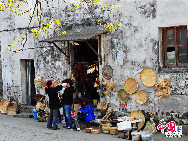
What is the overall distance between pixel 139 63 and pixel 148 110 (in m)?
1.53

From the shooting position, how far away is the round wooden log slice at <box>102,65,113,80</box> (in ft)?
36.8

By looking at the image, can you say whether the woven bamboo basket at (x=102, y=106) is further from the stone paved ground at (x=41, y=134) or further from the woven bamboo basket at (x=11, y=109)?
the woven bamboo basket at (x=11, y=109)

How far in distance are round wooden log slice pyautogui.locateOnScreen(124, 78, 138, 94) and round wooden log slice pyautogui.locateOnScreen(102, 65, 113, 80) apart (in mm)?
678

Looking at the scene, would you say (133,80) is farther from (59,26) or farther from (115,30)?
(59,26)

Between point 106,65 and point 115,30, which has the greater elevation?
point 115,30

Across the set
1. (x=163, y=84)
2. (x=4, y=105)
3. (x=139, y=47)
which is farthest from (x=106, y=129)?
(x=4, y=105)

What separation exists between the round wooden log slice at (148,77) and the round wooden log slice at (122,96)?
0.82 metres

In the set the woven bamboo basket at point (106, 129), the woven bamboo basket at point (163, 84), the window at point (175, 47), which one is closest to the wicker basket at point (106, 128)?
the woven bamboo basket at point (106, 129)

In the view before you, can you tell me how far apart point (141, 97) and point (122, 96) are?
0.75 m

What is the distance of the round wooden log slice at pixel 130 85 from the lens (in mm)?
10625

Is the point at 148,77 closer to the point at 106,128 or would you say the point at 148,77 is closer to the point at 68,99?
the point at 106,128

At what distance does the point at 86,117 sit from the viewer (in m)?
11.2

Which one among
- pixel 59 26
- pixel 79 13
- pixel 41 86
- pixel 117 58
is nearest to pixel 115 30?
pixel 117 58

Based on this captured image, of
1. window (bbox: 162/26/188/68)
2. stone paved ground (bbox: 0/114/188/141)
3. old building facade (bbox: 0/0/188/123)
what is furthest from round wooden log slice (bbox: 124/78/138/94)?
stone paved ground (bbox: 0/114/188/141)
